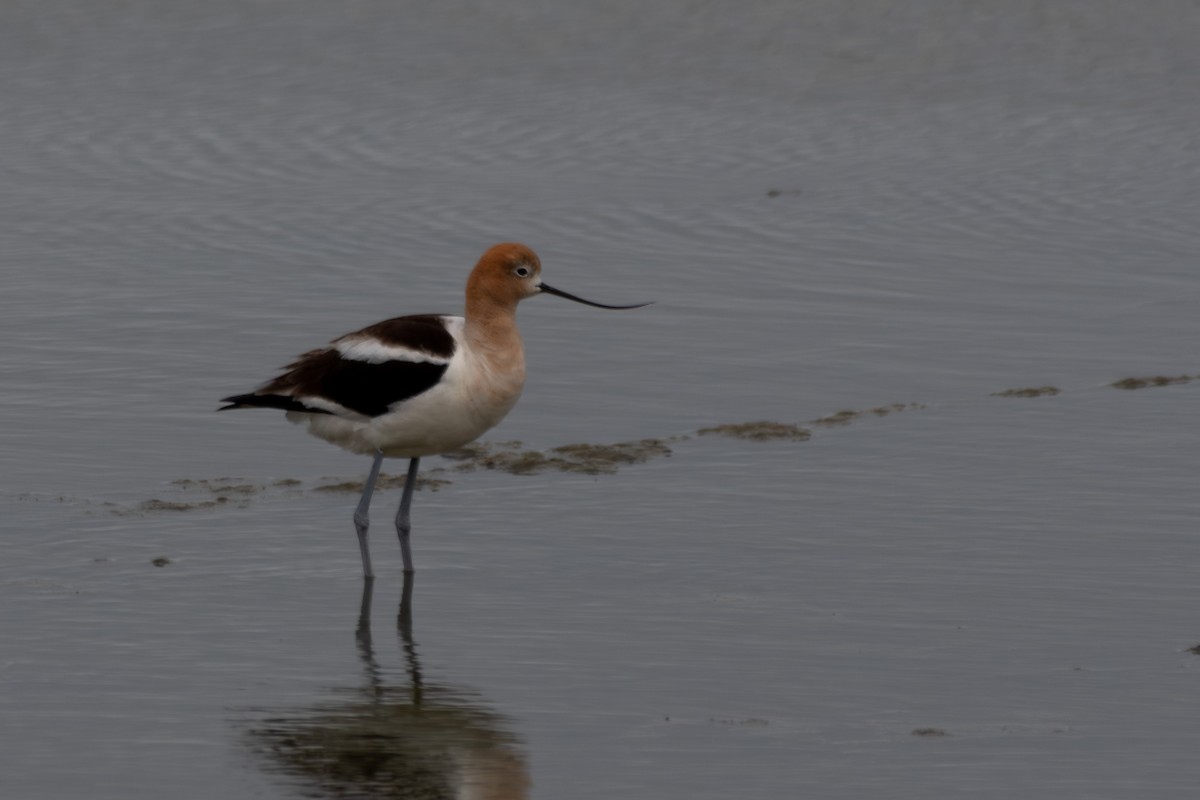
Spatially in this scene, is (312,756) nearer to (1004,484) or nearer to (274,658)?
(274,658)

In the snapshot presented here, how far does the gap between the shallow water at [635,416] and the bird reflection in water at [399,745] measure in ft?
0.06

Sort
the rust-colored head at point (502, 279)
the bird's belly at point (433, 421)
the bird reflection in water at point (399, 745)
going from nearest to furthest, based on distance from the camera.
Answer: the bird reflection in water at point (399, 745) → the bird's belly at point (433, 421) → the rust-colored head at point (502, 279)

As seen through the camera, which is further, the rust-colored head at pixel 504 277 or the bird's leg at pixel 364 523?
the rust-colored head at pixel 504 277

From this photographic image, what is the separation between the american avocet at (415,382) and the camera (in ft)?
27.5

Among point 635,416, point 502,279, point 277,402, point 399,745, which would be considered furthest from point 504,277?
point 399,745

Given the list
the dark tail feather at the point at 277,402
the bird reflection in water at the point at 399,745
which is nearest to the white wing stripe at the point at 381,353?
the dark tail feather at the point at 277,402

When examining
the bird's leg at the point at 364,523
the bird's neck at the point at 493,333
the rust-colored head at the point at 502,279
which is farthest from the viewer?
the rust-colored head at the point at 502,279

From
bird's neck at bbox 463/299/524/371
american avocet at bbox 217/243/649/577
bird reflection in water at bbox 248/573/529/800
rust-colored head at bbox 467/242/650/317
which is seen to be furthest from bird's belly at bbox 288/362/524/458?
bird reflection in water at bbox 248/573/529/800

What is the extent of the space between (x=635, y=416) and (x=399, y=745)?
401 centimetres

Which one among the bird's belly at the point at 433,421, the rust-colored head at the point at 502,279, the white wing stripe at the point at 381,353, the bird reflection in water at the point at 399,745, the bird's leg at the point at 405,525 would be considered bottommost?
the bird reflection in water at the point at 399,745

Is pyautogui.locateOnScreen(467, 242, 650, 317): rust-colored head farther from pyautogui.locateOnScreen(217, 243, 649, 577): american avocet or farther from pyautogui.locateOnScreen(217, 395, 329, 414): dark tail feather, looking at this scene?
pyautogui.locateOnScreen(217, 395, 329, 414): dark tail feather

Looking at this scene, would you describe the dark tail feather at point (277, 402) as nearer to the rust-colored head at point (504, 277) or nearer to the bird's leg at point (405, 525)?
the bird's leg at point (405, 525)

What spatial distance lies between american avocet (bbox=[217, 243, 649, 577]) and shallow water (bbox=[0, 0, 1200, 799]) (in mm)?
414

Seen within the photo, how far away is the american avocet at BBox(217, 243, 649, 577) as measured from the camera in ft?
27.5
